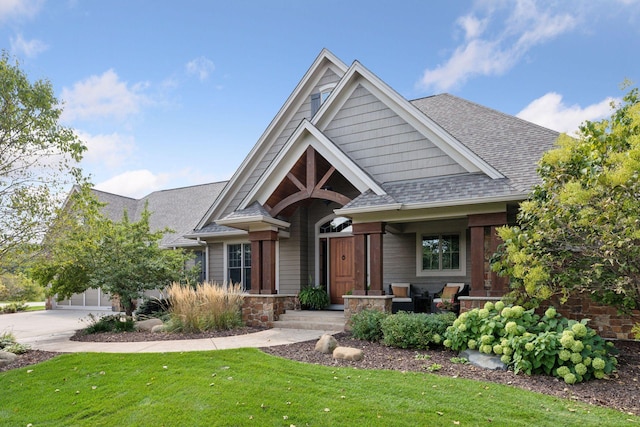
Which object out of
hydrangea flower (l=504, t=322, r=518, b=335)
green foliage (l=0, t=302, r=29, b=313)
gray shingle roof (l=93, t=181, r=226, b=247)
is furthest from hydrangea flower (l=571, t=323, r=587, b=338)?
green foliage (l=0, t=302, r=29, b=313)

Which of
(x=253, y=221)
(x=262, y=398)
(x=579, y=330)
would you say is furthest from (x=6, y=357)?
(x=579, y=330)

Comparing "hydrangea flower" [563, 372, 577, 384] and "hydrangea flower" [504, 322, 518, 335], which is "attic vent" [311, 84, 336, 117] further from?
"hydrangea flower" [563, 372, 577, 384]

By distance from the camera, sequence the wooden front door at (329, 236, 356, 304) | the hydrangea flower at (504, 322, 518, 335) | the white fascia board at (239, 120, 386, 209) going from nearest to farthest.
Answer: the hydrangea flower at (504, 322, 518, 335) → the white fascia board at (239, 120, 386, 209) → the wooden front door at (329, 236, 356, 304)

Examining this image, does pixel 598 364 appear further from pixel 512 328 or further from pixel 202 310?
pixel 202 310

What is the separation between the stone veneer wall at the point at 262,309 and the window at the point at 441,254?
377cm

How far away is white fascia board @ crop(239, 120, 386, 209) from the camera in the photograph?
31.7 feet

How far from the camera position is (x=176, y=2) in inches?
394

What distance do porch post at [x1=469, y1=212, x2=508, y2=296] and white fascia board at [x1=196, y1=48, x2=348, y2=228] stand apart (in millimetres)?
6586

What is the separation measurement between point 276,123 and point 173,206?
901 centimetres

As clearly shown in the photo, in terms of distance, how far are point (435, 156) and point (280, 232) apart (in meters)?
4.54

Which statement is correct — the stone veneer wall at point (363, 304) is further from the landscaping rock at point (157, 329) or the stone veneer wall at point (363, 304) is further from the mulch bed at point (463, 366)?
the landscaping rock at point (157, 329)

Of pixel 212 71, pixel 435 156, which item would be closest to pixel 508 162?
pixel 435 156

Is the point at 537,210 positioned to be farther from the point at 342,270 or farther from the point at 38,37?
the point at 38,37

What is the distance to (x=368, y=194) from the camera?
950cm
